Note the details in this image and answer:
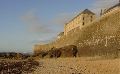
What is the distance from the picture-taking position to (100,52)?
39.9 m

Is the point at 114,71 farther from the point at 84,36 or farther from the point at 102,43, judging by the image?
the point at 84,36

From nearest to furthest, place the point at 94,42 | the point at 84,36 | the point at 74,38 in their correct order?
1. the point at 94,42
2. the point at 84,36
3. the point at 74,38

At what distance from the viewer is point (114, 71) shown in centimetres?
2198

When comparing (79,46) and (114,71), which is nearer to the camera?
(114,71)

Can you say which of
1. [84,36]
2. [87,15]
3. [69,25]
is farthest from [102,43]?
[69,25]

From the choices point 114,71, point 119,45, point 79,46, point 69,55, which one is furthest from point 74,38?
point 114,71

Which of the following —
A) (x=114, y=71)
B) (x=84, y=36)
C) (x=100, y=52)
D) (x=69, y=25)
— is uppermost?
(x=69, y=25)

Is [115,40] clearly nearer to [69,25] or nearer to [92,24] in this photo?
[92,24]

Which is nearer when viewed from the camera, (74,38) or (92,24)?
(92,24)

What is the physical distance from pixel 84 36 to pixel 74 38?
5640 millimetres

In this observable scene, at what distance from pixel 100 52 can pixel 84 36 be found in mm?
16776

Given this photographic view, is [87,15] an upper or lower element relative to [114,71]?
upper

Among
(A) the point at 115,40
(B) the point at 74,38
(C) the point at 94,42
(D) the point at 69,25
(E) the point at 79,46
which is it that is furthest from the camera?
(D) the point at 69,25

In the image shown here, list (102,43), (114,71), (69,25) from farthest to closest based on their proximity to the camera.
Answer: (69,25) → (102,43) → (114,71)
